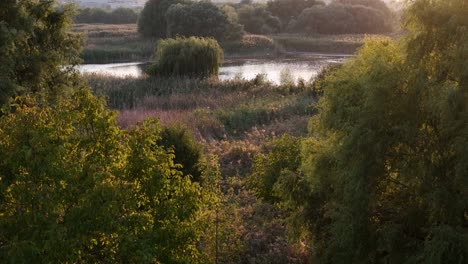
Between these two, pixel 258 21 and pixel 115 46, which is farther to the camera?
pixel 258 21

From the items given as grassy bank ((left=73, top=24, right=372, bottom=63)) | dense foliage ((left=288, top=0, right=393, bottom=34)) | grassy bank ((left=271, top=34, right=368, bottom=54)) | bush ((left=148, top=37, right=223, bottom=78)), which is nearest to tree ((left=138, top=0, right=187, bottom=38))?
grassy bank ((left=73, top=24, right=372, bottom=63))

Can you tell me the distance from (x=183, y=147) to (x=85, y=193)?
6.28 meters

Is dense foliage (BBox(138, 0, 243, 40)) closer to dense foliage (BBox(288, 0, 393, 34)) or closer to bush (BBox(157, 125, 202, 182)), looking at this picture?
dense foliage (BBox(288, 0, 393, 34))

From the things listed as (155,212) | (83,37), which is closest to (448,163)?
(155,212)

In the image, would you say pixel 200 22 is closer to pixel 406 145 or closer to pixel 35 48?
pixel 35 48

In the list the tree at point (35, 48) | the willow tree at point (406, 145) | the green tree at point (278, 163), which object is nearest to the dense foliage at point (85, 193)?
the willow tree at point (406, 145)

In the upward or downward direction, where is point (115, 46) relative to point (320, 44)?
downward

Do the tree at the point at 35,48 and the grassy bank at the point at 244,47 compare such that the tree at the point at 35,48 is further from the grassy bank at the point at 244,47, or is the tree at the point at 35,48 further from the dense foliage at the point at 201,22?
the dense foliage at the point at 201,22

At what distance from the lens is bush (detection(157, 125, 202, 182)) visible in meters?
11.4

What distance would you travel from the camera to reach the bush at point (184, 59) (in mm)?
32688

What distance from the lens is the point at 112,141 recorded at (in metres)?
5.79

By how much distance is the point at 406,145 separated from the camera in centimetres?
650

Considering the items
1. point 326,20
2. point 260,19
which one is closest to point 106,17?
point 260,19

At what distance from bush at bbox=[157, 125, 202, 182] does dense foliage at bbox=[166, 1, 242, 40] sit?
44744 mm
